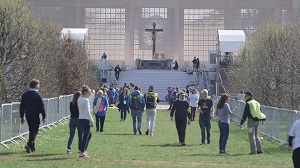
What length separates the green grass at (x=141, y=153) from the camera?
20.2m

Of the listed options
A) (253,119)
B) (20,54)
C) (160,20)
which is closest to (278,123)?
(253,119)

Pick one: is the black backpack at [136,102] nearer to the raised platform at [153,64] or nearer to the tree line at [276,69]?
the tree line at [276,69]

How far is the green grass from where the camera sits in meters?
20.2

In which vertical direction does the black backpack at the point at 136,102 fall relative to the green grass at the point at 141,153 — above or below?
above

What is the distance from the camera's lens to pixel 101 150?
23672 millimetres

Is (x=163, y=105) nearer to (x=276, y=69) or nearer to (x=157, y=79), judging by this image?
(x=157, y=79)

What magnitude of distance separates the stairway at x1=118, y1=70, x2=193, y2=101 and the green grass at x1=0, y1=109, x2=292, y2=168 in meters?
39.9

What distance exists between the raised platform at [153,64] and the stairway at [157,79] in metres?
3.02

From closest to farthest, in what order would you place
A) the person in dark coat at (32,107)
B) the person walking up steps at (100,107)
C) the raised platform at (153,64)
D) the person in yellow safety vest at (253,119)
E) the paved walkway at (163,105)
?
1. the person in dark coat at (32,107)
2. the person in yellow safety vest at (253,119)
3. the person walking up steps at (100,107)
4. the paved walkway at (163,105)
5. the raised platform at (153,64)

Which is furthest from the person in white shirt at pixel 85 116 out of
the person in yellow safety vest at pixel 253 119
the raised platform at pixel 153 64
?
the raised platform at pixel 153 64

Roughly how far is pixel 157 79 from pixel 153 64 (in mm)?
6847

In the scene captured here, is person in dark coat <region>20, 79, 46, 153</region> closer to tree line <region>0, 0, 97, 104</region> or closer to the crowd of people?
the crowd of people

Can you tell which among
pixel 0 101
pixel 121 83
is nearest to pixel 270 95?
pixel 0 101

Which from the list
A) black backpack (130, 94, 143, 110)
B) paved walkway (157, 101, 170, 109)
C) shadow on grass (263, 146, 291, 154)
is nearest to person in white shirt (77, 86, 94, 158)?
shadow on grass (263, 146, 291, 154)
